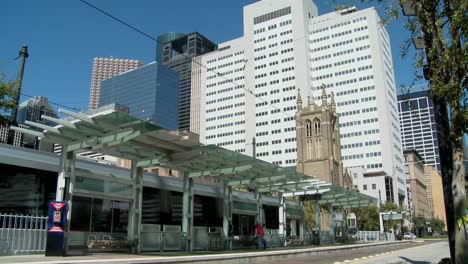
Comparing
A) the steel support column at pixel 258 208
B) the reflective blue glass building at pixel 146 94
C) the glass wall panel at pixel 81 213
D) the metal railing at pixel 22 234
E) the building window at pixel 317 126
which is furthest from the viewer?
the reflective blue glass building at pixel 146 94

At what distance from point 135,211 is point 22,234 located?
4.95 meters

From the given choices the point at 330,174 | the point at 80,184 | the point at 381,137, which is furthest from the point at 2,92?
the point at 381,137

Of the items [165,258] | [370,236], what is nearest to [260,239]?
[165,258]

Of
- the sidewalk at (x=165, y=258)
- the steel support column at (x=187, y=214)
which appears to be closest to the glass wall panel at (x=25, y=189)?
the sidewalk at (x=165, y=258)

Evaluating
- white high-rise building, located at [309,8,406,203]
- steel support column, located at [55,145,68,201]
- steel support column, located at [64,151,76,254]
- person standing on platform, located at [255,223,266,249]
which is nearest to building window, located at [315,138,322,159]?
white high-rise building, located at [309,8,406,203]

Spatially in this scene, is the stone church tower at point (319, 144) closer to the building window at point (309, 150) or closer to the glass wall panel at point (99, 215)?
the building window at point (309, 150)

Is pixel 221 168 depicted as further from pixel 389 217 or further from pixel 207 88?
pixel 207 88

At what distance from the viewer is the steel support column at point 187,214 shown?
2125 cm

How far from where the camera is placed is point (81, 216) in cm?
1731

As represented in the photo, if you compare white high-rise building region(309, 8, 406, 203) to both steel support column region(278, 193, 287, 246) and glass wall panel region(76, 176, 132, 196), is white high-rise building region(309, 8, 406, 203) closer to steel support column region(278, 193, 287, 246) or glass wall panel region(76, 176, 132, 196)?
steel support column region(278, 193, 287, 246)

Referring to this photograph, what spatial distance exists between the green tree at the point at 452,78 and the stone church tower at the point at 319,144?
91477mm

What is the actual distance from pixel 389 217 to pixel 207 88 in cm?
11718

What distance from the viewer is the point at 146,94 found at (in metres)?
159

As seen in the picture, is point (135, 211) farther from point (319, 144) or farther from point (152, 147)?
point (319, 144)
